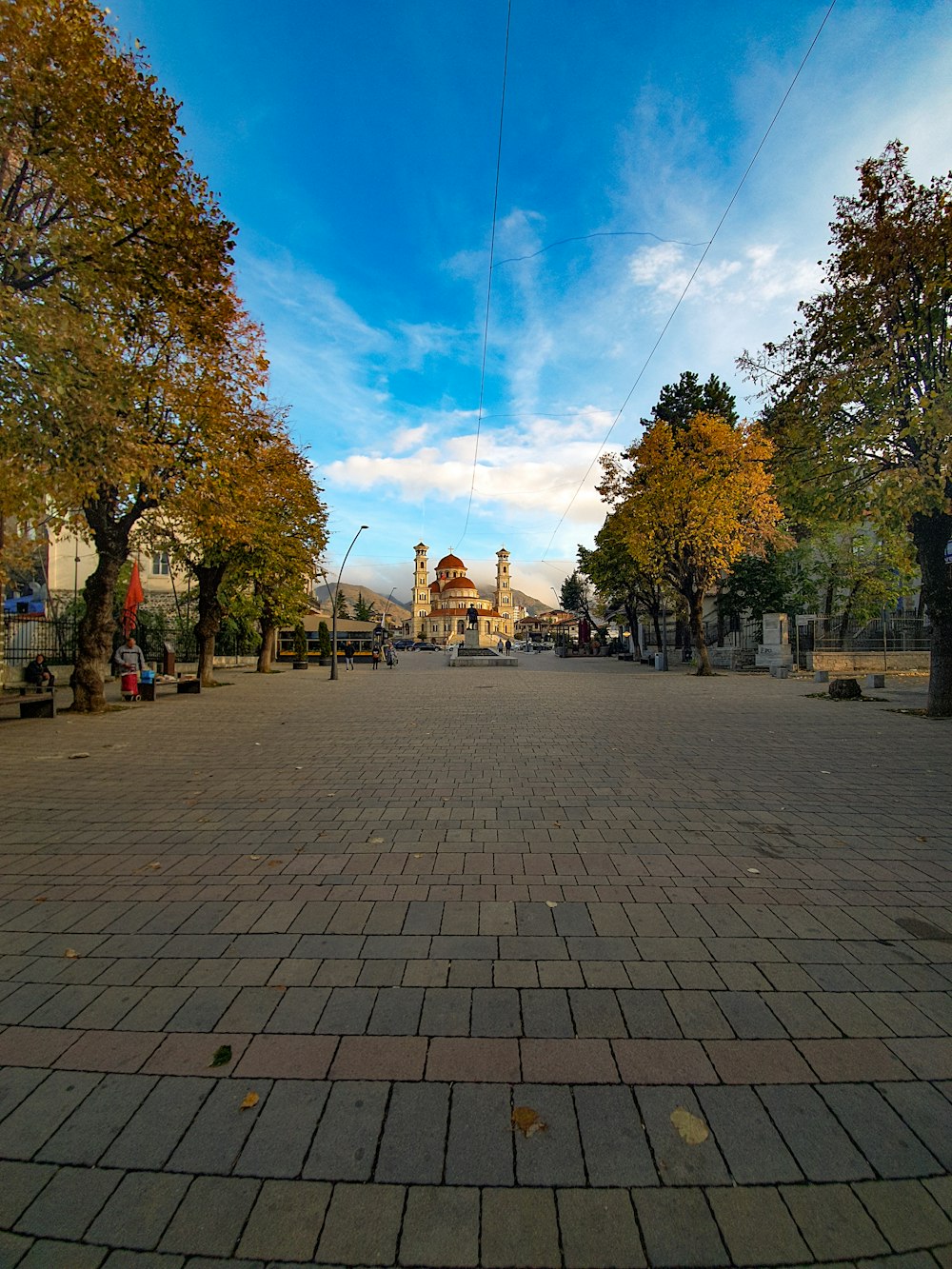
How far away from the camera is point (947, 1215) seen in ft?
5.88

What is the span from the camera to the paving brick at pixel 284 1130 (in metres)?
1.94

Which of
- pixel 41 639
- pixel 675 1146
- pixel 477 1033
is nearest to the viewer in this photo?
pixel 675 1146

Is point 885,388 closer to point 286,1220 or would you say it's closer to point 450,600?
point 286,1220

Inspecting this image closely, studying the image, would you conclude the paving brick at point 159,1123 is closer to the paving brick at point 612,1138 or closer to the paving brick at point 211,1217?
the paving brick at point 211,1217

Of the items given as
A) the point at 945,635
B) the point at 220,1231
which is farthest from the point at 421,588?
the point at 220,1231

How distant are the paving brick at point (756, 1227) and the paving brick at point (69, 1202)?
5.79ft

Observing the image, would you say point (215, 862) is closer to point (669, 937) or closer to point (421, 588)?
point (669, 937)

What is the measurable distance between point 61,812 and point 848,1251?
6.44m

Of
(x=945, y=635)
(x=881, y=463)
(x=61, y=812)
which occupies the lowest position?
(x=61, y=812)

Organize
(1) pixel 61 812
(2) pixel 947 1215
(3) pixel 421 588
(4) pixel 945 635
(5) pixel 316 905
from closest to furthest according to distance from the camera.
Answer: (2) pixel 947 1215 → (5) pixel 316 905 → (1) pixel 61 812 → (4) pixel 945 635 → (3) pixel 421 588

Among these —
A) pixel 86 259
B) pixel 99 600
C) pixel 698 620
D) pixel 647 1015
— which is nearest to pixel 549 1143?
pixel 647 1015

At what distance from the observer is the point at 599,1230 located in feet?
5.72

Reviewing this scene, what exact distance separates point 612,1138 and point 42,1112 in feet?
6.34

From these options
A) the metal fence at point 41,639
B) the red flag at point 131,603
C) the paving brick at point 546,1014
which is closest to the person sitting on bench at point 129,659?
the red flag at point 131,603
